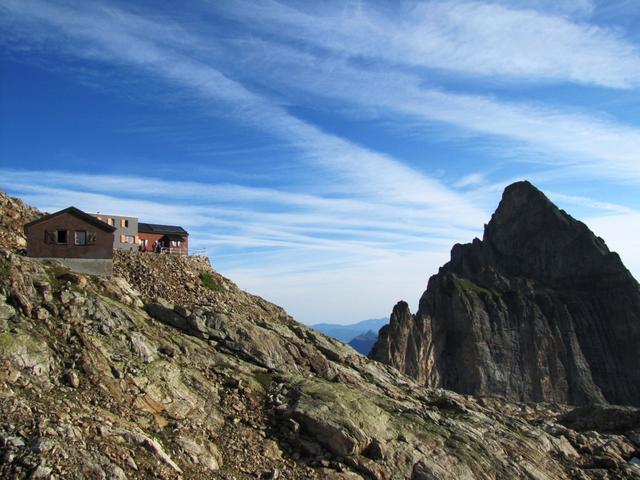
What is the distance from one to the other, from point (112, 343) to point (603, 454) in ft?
143

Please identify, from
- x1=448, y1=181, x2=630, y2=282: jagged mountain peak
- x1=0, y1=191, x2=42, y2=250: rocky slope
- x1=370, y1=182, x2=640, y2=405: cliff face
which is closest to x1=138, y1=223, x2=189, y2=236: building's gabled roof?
x1=0, y1=191, x2=42, y2=250: rocky slope

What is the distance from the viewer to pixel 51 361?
32594 millimetres

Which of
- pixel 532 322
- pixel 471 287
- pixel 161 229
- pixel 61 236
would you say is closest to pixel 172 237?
pixel 161 229

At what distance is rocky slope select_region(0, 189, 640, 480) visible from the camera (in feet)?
91.2

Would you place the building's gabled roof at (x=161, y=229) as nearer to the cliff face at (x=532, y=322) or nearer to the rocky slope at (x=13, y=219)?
the rocky slope at (x=13, y=219)

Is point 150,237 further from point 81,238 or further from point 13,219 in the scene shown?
point 81,238

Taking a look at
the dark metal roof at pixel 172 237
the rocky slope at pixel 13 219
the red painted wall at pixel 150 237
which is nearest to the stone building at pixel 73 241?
the rocky slope at pixel 13 219

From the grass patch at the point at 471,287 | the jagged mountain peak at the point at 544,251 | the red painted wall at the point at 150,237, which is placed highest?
the jagged mountain peak at the point at 544,251

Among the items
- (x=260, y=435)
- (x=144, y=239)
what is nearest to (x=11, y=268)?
(x=260, y=435)

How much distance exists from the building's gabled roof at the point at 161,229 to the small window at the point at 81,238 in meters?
21.6

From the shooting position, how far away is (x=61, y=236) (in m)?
52.7

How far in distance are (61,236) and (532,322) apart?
15231 cm

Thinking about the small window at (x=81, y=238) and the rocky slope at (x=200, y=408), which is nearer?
the rocky slope at (x=200, y=408)

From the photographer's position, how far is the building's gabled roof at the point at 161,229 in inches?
2977
